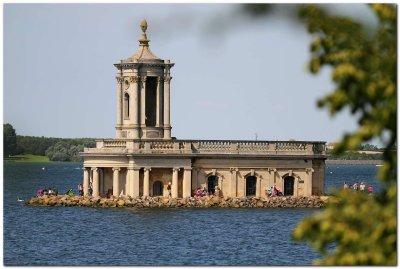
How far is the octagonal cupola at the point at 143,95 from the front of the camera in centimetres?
6969

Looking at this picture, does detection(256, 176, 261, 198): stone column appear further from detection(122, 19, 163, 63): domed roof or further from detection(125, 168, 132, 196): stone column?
detection(122, 19, 163, 63): domed roof

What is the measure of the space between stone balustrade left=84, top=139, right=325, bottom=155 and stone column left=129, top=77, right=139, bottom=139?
1.40 metres

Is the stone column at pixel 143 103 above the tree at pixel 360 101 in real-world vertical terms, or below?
above

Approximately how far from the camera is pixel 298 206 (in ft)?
223

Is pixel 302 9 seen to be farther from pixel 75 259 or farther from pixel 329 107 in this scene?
pixel 75 259

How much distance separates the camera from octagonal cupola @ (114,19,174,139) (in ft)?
229

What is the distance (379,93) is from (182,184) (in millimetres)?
51745

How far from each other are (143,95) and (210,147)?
3.73 meters

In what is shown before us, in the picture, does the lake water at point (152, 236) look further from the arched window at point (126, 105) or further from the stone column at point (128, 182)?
the arched window at point (126, 105)

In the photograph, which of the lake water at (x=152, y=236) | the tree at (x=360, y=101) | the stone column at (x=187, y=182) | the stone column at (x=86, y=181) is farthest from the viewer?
the stone column at (x=86, y=181)

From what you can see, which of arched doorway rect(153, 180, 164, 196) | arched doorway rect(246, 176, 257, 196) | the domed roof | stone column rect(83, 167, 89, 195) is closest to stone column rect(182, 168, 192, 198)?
arched doorway rect(153, 180, 164, 196)

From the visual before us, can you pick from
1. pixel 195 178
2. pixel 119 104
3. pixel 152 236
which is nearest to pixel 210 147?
pixel 195 178

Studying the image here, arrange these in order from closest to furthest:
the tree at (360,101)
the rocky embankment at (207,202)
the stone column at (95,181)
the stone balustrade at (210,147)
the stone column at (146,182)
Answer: the tree at (360,101) → the rocky embankment at (207,202) → the stone column at (146,182) → the stone balustrade at (210,147) → the stone column at (95,181)

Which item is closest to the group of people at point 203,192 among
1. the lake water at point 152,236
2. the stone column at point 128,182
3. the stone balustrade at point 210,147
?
the stone balustrade at point 210,147
